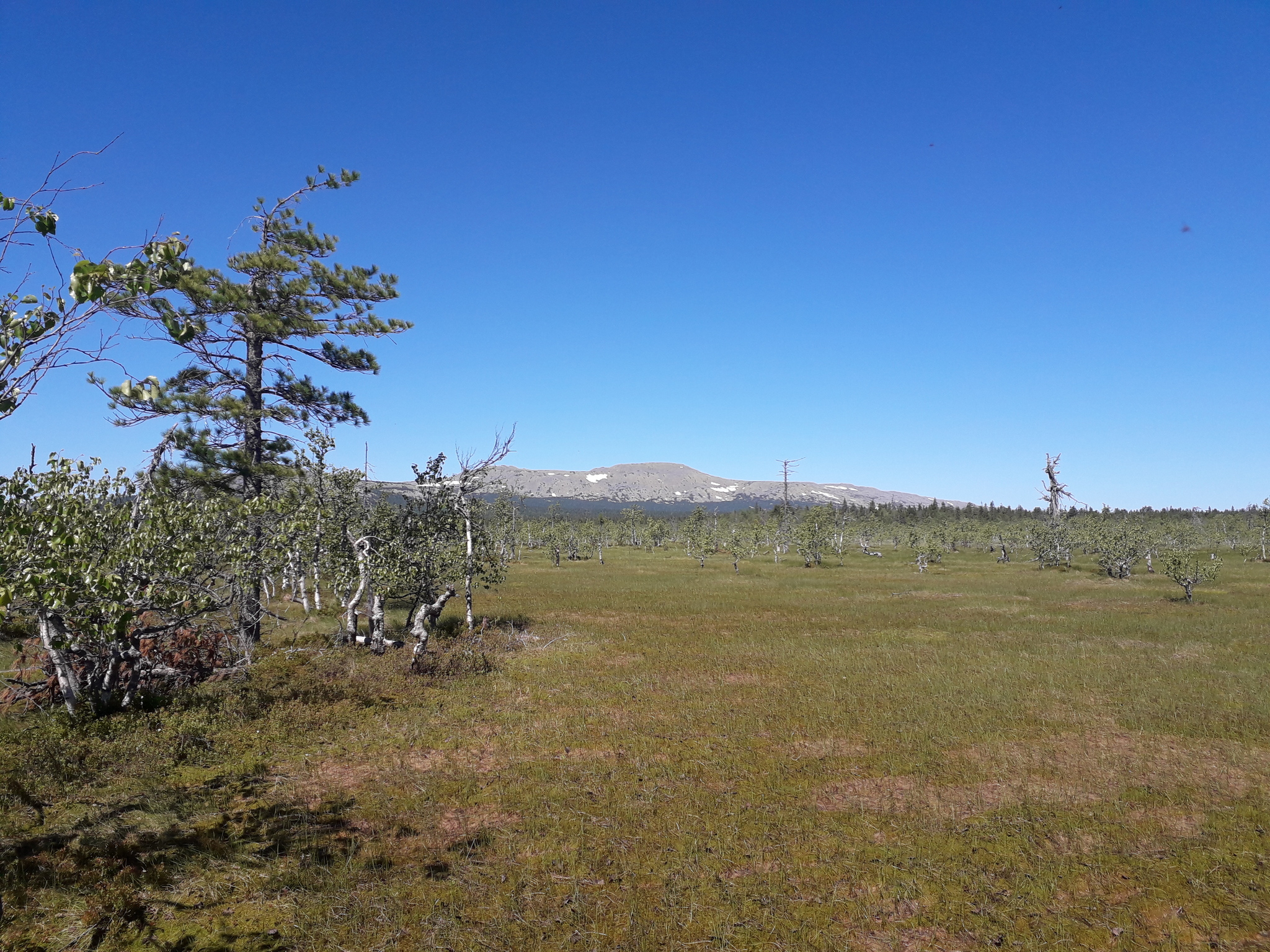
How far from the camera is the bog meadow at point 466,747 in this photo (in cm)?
805

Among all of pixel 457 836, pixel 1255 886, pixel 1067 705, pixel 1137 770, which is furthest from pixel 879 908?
pixel 1067 705

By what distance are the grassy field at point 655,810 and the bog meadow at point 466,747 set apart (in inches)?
2.9

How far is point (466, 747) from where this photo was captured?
14594 millimetres

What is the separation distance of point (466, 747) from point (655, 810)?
5326 mm

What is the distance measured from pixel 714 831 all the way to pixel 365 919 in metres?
5.50

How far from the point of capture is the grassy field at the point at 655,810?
809cm

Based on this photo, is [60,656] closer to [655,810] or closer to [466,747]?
[466,747]

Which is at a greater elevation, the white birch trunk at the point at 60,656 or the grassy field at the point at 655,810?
the white birch trunk at the point at 60,656

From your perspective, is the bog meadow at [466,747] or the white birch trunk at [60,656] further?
the white birch trunk at [60,656]

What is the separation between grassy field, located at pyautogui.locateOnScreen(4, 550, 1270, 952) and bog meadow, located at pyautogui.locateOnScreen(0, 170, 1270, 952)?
7cm

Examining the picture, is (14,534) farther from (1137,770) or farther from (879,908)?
(1137,770)

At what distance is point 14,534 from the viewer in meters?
7.53

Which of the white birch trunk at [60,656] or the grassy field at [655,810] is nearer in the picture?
the grassy field at [655,810]

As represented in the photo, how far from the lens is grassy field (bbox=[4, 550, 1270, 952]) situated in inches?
318
